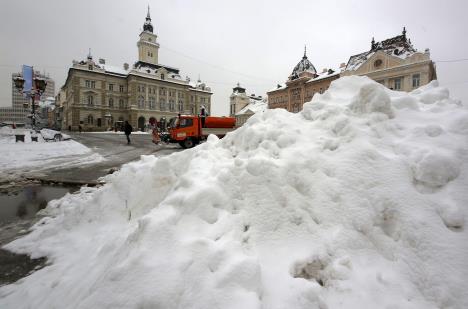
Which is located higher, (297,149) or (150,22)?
(150,22)

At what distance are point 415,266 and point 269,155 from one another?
1.96 meters

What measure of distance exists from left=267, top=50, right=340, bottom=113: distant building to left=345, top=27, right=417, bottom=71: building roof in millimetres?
6559

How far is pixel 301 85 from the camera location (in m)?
51.3

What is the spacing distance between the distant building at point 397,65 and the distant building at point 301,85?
8.73 meters

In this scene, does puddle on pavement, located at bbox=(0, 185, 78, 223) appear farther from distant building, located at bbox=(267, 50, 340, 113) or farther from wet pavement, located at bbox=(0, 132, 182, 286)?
distant building, located at bbox=(267, 50, 340, 113)

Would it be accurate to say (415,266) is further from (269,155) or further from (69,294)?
(69,294)

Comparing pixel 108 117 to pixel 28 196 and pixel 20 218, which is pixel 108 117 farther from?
pixel 20 218

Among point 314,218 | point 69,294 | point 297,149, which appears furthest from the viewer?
point 297,149

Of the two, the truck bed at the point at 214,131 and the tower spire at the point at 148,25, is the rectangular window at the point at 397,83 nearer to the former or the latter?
the truck bed at the point at 214,131

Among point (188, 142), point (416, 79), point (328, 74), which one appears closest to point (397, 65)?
point (416, 79)

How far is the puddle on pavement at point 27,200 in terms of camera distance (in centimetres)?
464

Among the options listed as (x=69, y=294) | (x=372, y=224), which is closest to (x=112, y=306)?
(x=69, y=294)

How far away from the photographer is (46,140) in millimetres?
18641

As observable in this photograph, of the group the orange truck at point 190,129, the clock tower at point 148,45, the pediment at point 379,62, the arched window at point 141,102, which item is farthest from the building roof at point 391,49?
the clock tower at point 148,45
